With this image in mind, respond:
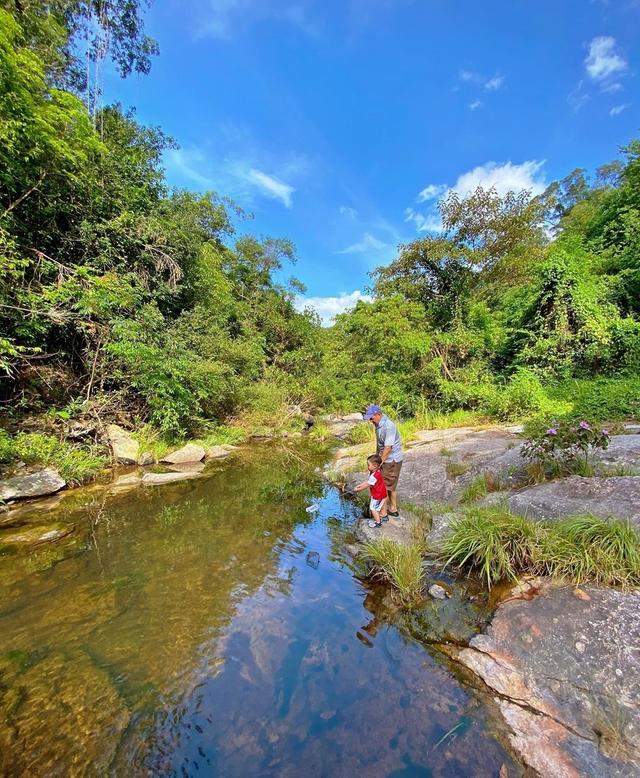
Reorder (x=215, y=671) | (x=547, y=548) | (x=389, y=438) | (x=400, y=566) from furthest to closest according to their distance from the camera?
(x=389, y=438)
(x=400, y=566)
(x=547, y=548)
(x=215, y=671)

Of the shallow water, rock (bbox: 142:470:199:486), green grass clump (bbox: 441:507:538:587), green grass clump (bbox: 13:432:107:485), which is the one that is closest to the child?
A: the shallow water

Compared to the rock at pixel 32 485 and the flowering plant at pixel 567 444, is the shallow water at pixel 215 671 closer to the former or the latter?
the rock at pixel 32 485

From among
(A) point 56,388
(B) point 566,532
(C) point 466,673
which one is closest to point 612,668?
(C) point 466,673

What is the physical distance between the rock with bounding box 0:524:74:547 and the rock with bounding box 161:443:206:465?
193 inches

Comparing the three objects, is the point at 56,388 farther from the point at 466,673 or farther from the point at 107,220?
the point at 466,673

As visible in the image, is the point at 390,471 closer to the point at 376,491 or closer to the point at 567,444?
the point at 376,491

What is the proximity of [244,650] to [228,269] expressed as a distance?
2790 cm

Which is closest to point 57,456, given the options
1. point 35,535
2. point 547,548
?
point 35,535

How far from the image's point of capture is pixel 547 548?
4453mm

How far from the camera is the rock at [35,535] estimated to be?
6.36 metres

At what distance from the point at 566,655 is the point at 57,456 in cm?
1102

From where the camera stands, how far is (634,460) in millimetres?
6598

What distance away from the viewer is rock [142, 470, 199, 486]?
32.8ft

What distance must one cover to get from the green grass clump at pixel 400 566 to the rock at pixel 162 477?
6.63 meters
